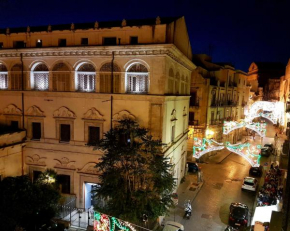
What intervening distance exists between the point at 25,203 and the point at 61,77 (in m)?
9.97

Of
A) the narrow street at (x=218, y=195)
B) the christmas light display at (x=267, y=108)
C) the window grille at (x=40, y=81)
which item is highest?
the window grille at (x=40, y=81)

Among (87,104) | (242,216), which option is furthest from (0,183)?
(242,216)

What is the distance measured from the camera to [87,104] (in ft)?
67.2

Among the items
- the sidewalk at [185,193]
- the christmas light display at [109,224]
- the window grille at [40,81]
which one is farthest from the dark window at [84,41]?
the sidewalk at [185,193]

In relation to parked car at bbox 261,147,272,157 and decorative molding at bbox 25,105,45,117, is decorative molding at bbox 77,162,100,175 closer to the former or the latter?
decorative molding at bbox 25,105,45,117

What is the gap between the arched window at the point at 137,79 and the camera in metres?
19.3

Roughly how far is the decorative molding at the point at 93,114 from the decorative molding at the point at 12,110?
657 centimetres

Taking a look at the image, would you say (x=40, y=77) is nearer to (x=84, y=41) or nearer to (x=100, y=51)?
(x=84, y=41)

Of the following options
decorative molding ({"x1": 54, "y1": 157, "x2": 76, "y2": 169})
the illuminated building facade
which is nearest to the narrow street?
the illuminated building facade

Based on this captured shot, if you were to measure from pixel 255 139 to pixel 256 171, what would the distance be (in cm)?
2478

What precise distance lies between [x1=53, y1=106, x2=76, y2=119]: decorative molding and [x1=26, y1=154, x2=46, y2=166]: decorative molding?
3.87 m

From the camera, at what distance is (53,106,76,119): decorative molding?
68.6 ft

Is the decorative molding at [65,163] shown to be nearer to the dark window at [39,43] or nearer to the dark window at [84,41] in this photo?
the dark window at [84,41]

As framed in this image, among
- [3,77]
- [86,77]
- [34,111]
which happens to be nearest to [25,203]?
[34,111]
